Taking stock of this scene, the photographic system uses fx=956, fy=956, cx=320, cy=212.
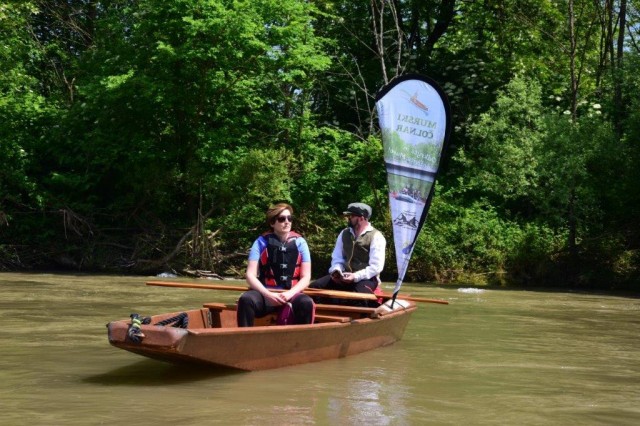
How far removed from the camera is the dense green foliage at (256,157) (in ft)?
65.7

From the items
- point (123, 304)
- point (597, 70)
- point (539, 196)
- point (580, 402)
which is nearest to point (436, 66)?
point (597, 70)

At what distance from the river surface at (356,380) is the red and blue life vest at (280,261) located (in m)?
0.76

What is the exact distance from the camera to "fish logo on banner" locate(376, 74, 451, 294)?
970 centimetres

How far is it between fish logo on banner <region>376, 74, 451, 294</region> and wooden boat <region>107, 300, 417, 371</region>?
679mm

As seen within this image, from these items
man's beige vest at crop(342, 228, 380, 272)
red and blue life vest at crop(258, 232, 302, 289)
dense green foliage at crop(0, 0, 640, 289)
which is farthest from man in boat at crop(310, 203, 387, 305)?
dense green foliage at crop(0, 0, 640, 289)

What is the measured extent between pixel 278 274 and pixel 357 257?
1824 mm

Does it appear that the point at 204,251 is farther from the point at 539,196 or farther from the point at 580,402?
the point at 580,402

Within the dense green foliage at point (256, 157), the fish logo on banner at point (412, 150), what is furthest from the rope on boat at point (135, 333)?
the dense green foliage at point (256, 157)

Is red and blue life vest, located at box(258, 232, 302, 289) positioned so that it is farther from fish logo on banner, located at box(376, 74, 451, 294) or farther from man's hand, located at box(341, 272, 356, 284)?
fish logo on banner, located at box(376, 74, 451, 294)

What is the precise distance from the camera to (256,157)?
66.4ft

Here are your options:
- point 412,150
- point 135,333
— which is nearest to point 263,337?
point 135,333

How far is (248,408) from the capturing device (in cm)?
627

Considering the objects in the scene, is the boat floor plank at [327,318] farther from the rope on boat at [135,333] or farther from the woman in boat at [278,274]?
the rope on boat at [135,333]

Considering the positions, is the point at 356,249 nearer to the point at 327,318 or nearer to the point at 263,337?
the point at 327,318
